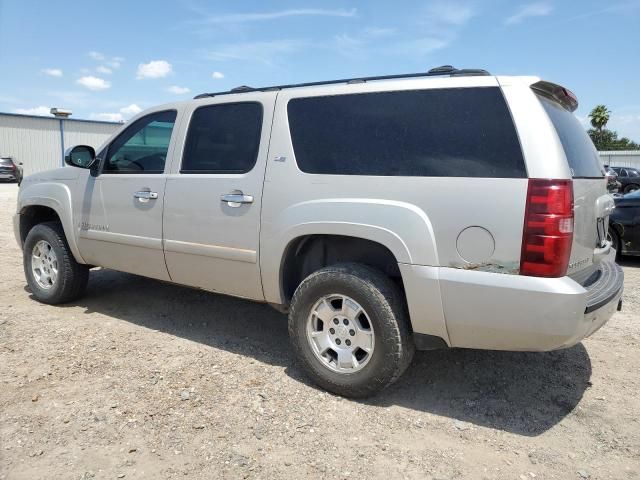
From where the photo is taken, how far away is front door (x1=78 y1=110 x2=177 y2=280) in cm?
426

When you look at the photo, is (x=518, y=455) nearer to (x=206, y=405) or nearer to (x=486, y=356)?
(x=486, y=356)

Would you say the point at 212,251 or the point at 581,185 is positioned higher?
the point at 581,185

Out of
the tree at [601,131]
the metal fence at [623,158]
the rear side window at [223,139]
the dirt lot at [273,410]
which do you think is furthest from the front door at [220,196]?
the tree at [601,131]

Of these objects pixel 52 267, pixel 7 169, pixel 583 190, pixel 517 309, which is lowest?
pixel 52 267

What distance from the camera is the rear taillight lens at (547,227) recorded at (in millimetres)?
2641

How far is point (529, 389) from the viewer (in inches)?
139

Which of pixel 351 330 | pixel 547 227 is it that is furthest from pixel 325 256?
pixel 547 227

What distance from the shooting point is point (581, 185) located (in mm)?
2906

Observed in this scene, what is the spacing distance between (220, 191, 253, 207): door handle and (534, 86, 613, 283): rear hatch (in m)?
1.95

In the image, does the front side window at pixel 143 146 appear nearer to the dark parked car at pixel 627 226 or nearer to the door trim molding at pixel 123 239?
the door trim molding at pixel 123 239

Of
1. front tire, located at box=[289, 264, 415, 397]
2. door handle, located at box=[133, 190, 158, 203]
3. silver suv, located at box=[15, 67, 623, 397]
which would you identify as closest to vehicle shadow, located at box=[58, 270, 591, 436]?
front tire, located at box=[289, 264, 415, 397]

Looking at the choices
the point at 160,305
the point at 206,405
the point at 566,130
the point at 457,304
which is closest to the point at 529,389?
the point at 457,304

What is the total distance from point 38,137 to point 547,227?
33.9 metres

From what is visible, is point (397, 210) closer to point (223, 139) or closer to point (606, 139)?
point (223, 139)
